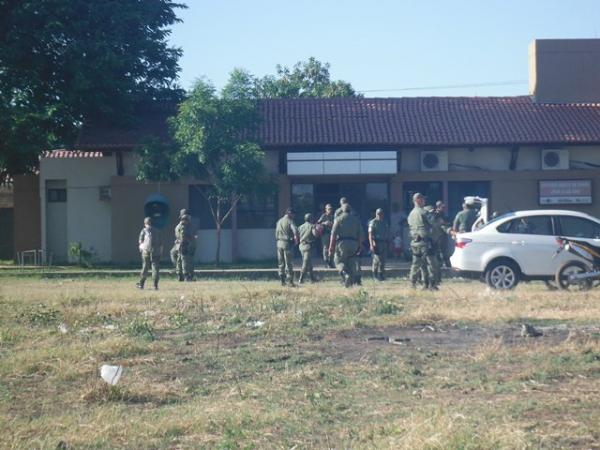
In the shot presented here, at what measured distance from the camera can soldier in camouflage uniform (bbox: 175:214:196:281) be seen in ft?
70.3

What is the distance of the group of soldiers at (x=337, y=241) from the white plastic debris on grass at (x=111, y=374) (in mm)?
9586

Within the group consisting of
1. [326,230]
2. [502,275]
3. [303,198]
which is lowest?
[502,275]

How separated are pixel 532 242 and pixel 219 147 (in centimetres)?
1146

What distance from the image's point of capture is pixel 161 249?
21125mm

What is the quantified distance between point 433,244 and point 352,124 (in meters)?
14.1

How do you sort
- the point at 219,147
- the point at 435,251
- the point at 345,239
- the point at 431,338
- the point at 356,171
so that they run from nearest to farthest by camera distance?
the point at 431,338, the point at 435,251, the point at 345,239, the point at 219,147, the point at 356,171

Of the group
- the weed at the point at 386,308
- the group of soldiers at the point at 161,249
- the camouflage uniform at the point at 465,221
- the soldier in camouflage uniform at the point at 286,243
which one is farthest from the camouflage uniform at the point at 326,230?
the weed at the point at 386,308


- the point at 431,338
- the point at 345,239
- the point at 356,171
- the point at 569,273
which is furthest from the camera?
the point at 356,171

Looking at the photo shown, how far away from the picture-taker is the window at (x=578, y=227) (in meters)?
17.8

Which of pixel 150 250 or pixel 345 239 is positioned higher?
pixel 345 239

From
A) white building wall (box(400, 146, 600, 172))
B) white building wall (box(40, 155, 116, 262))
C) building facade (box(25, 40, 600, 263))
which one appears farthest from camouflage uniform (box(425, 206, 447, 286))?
white building wall (box(40, 155, 116, 262))

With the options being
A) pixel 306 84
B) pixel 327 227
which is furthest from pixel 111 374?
pixel 306 84

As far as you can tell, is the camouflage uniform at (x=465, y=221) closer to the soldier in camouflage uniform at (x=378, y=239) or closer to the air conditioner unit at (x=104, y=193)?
the soldier in camouflage uniform at (x=378, y=239)

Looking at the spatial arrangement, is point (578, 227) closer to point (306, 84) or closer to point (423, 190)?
point (423, 190)
